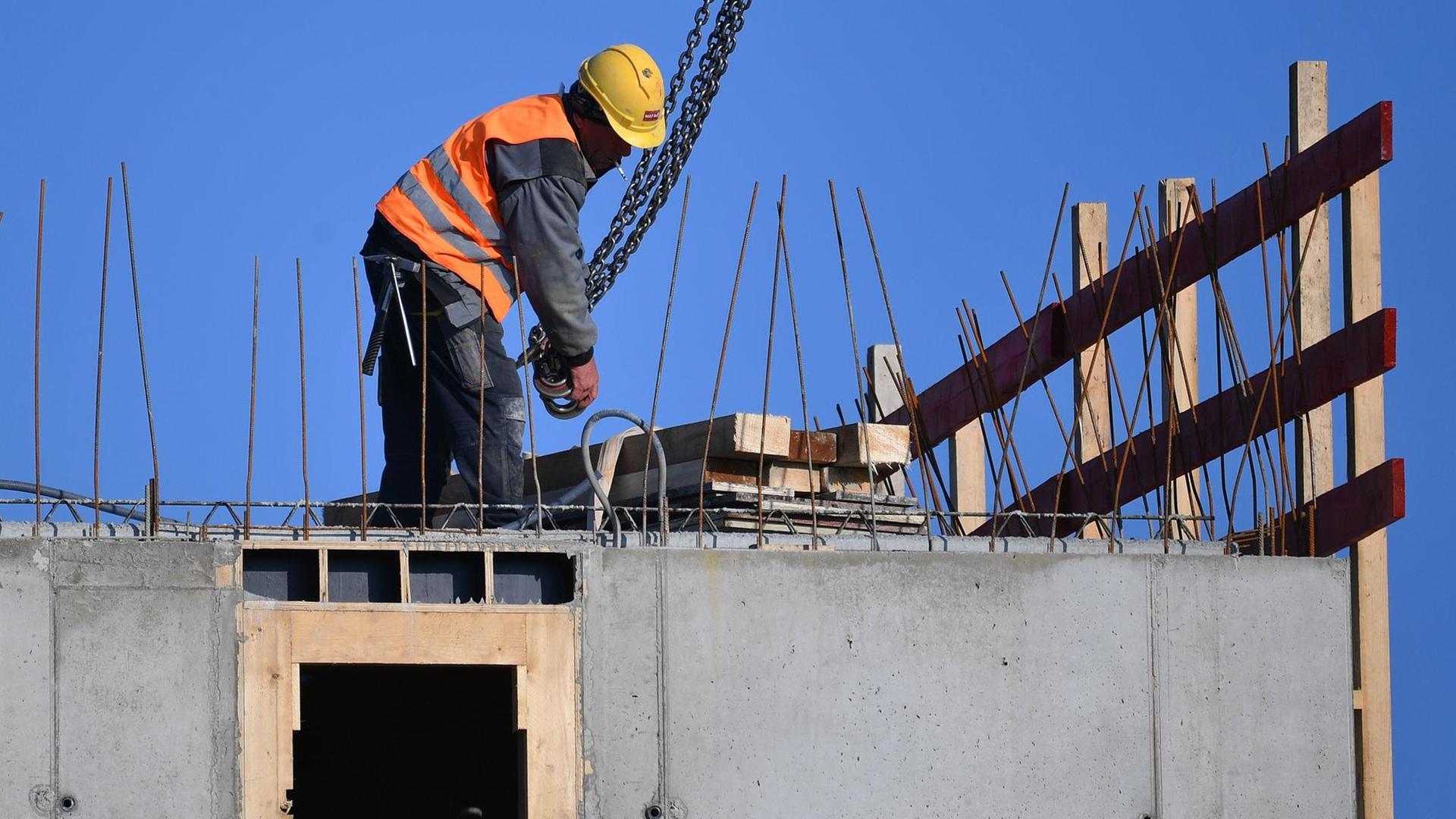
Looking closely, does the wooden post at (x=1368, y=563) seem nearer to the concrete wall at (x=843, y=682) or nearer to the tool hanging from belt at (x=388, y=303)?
the concrete wall at (x=843, y=682)

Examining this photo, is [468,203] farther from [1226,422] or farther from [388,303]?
[1226,422]

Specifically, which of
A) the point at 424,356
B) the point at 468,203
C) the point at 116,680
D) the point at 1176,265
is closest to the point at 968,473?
the point at 1176,265

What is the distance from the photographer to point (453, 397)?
9188mm

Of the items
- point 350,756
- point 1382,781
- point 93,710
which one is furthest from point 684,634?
point 1382,781

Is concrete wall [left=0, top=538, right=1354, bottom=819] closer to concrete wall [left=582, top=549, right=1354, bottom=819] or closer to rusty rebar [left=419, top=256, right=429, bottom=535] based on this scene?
concrete wall [left=582, top=549, right=1354, bottom=819]

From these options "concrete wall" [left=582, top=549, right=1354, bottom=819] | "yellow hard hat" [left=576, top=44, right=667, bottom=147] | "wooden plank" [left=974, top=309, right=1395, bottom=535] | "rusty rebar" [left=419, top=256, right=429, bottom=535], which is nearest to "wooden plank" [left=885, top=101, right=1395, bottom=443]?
"wooden plank" [left=974, top=309, right=1395, bottom=535]

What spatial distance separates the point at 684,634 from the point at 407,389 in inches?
87.1

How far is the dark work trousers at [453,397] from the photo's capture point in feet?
29.9

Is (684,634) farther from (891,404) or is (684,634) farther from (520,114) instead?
(891,404)

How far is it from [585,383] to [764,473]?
3.26ft

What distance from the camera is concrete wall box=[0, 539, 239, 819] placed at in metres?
7.46

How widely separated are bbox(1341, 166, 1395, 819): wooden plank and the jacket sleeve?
395cm

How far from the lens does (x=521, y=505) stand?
8.70m

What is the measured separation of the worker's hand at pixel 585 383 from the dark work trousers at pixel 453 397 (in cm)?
40
